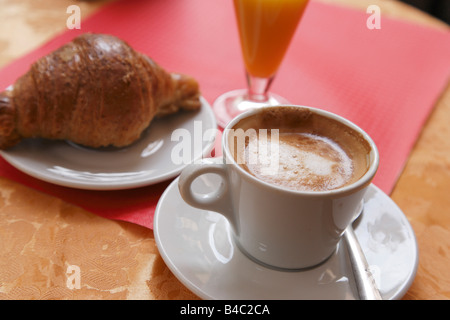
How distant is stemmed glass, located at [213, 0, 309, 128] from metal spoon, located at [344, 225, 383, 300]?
1.56 feet

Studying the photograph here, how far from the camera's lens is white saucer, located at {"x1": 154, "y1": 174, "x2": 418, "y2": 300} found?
0.54 m

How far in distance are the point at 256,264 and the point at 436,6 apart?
2864mm

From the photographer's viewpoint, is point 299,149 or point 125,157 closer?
point 299,149

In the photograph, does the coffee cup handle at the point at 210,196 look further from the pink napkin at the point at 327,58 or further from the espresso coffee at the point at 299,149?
the pink napkin at the point at 327,58

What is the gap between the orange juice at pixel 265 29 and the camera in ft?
3.09

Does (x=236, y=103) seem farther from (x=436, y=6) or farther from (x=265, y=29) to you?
(x=436, y=6)

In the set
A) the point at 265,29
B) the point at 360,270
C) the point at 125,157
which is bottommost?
the point at 125,157

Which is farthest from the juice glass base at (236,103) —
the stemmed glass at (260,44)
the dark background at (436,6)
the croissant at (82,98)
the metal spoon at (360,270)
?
the dark background at (436,6)

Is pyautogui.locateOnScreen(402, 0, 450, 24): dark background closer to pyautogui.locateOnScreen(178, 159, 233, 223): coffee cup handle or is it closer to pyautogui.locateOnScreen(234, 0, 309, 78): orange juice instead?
pyautogui.locateOnScreen(234, 0, 309, 78): orange juice

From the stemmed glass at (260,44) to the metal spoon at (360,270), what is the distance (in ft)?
1.56

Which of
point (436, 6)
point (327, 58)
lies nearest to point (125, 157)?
point (327, 58)

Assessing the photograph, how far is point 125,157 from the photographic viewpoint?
2.80ft

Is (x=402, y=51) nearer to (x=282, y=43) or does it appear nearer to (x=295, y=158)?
(x=282, y=43)
